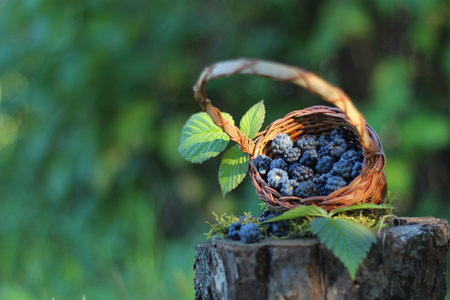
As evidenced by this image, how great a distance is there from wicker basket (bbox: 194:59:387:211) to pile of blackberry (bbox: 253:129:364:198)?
0.02 metres

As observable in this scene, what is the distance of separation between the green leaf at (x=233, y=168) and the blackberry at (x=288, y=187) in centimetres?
15

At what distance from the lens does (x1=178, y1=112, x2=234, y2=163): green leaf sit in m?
1.17

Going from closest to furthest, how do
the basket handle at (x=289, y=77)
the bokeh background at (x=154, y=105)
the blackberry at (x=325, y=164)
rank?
the basket handle at (x=289, y=77)
the blackberry at (x=325, y=164)
the bokeh background at (x=154, y=105)

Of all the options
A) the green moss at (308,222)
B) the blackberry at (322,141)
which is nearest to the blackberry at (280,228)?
the green moss at (308,222)

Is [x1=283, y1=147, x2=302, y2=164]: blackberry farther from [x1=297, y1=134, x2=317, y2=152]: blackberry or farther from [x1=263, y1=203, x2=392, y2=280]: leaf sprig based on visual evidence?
[x1=263, y1=203, x2=392, y2=280]: leaf sprig

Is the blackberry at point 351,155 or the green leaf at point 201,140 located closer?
the blackberry at point 351,155

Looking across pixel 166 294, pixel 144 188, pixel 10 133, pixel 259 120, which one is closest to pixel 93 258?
pixel 144 188

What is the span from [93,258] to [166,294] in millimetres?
929

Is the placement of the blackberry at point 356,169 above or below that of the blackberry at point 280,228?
above

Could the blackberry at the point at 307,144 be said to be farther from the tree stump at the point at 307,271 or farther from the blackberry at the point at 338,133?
the tree stump at the point at 307,271

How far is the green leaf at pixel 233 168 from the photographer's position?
1169 millimetres

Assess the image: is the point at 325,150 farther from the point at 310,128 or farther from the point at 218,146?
the point at 218,146

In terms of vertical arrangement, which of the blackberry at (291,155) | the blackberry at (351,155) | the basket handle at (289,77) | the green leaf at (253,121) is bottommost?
the blackberry at (351,155)

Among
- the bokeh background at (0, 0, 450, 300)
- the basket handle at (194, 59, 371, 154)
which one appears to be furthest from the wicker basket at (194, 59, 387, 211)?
the bokeh background at (0, 0, 450, 300)
